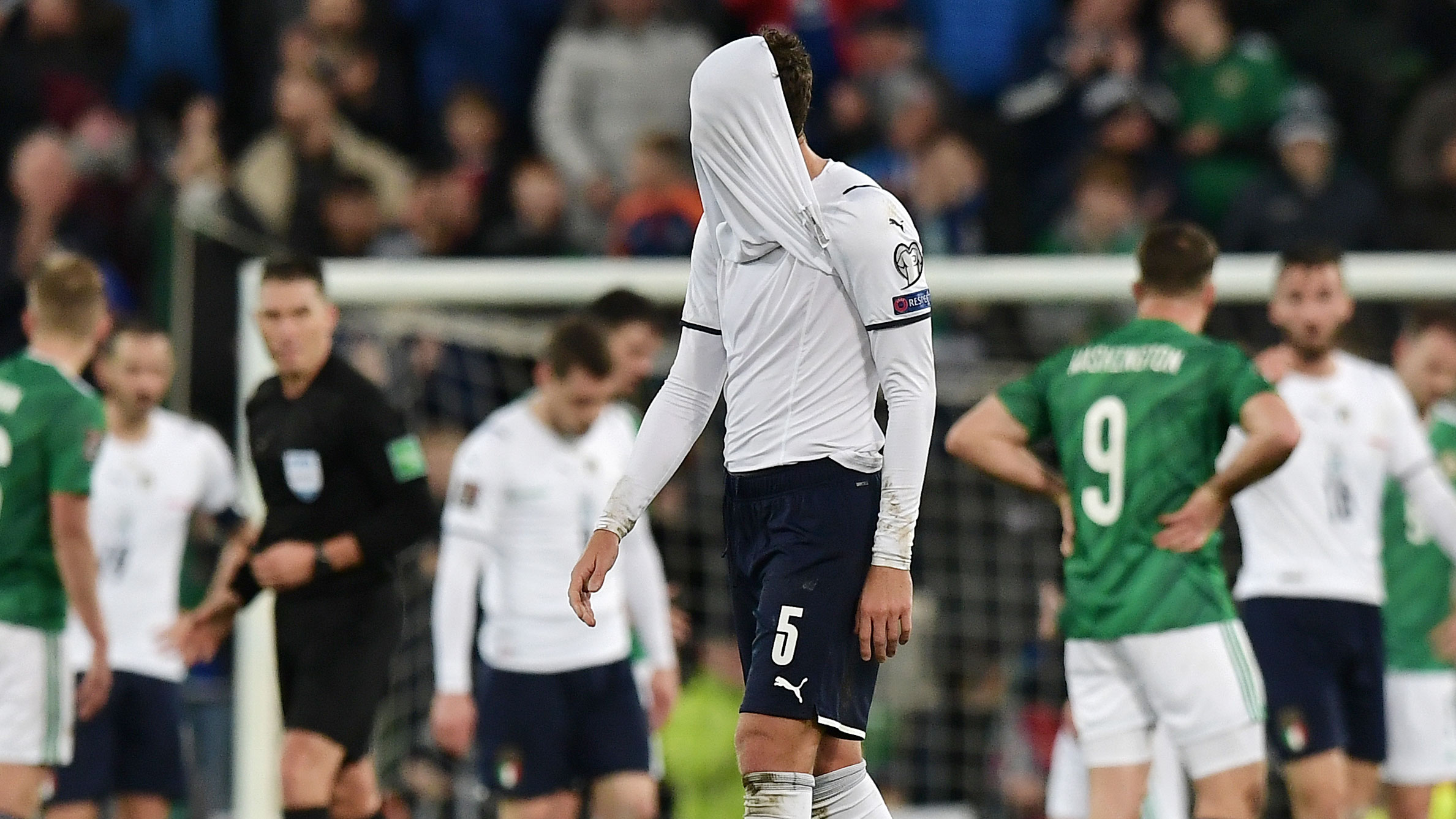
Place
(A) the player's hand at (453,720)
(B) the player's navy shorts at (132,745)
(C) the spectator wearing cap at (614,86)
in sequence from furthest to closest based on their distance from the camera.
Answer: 1. (C) the spectator wearing cap at (614,86)
2. (B) the player's navy shorts at (132,745)
3. (A) the player's hand at (453,720)

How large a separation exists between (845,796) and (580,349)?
2.98 meters

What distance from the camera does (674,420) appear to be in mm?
4824

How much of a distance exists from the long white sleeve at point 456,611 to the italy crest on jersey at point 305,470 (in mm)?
1019

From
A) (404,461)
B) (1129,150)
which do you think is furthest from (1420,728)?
(404,461)

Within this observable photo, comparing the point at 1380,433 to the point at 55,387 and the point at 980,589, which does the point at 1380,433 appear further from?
the point at 55,387

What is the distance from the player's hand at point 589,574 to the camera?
4.57m

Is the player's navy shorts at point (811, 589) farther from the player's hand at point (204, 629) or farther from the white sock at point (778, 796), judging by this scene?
the player's hand at point (204, 629)

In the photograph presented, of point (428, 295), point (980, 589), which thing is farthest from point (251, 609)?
point (980, 589)

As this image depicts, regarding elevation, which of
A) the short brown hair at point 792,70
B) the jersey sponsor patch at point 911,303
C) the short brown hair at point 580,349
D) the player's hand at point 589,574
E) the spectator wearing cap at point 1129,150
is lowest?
the player's hand at point 589,574

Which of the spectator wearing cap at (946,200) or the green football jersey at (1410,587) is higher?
the spectator wearing cap at (946,200)

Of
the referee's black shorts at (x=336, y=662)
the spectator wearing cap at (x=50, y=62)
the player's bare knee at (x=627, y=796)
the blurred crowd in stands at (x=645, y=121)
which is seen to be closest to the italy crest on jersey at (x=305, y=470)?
the referee's black shorts at (x=336, y=662)

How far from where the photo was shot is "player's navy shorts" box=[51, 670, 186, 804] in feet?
25.7

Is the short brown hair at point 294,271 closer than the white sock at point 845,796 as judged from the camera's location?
No

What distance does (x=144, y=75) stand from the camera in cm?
1233
